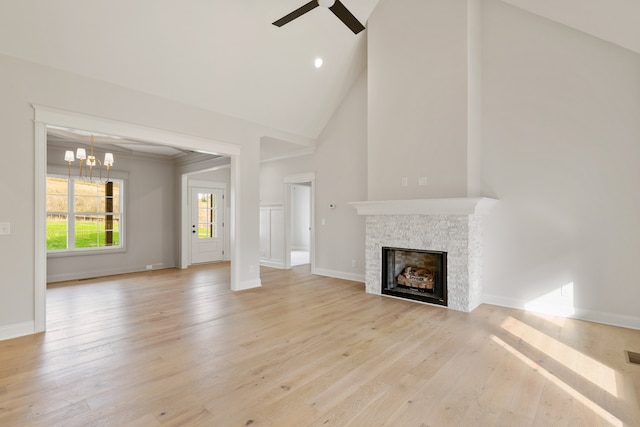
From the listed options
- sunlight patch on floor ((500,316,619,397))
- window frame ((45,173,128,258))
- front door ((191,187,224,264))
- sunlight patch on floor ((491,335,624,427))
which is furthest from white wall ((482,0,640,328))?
window frame ((45,173,128,258))

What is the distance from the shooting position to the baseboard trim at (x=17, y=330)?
10.8 feet

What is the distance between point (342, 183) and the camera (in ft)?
20.9

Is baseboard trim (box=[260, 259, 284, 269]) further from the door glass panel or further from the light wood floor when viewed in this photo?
the light wood floor

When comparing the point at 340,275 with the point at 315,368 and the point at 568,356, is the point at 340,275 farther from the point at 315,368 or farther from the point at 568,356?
the point at 568,356

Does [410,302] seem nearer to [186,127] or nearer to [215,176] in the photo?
[186,127]

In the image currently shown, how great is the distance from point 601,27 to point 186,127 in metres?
5.24

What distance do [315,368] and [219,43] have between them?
13.5ft

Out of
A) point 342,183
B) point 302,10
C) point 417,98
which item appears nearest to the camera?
point 302,10

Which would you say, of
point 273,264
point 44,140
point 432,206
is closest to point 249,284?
point 273,264

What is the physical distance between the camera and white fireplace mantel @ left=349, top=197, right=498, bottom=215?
4.16m

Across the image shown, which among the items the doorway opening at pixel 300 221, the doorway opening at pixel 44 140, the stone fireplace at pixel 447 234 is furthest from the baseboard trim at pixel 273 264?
the doorway opening at pixel 44 140

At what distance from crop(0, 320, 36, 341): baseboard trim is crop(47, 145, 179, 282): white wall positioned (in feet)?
11.0

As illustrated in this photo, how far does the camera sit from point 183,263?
775 cm

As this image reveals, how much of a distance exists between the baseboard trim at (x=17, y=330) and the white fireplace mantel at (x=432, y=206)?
173 inches
